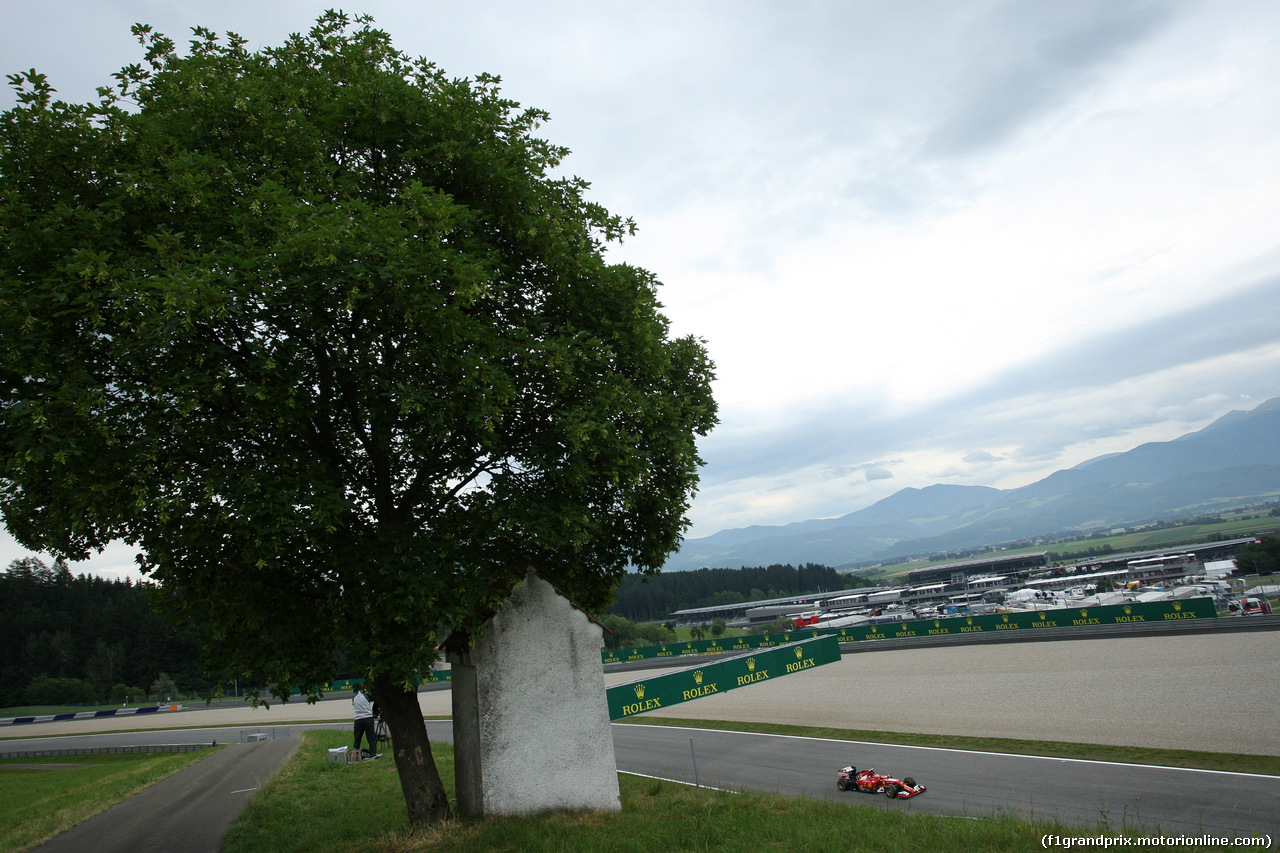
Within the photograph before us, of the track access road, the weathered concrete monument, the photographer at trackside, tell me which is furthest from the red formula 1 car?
the photographer at trackside

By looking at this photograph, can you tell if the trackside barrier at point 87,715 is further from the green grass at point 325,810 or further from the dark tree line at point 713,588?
the dark tree line at point 713,588

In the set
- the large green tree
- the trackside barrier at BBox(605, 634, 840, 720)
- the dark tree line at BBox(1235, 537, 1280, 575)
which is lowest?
the dark tree line at BBox(1235, 537, 1280, 575)

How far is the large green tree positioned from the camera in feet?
30.4

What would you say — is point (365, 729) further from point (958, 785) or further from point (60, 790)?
point (958, 785)

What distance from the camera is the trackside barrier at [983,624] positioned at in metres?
44.2

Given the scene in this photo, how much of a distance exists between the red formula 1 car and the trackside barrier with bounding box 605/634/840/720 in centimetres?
350

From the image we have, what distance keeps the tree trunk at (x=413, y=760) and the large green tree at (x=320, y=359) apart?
51mm

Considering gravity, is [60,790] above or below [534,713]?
below

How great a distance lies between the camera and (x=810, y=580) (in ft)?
632

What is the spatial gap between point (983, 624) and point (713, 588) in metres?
129

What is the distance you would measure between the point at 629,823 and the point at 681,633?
4723 inches

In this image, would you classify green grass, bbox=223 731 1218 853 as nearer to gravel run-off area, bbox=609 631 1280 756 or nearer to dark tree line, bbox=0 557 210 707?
gravel run-off area, bbox=609 631 1280 756

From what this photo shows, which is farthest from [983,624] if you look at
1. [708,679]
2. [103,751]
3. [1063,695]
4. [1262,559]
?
[1262,559]

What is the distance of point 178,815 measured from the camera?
676 inches
